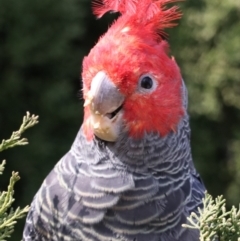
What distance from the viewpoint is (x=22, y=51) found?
7.60 ft

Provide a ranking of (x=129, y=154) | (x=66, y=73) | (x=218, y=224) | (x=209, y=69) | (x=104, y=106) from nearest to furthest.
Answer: (x=218, y=224), (x=104, y=106), (x=129, y=154), (x=66, y=73), (x=209, y=69)

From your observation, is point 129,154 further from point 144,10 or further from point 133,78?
point 144,10

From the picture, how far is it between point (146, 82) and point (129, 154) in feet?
0.57

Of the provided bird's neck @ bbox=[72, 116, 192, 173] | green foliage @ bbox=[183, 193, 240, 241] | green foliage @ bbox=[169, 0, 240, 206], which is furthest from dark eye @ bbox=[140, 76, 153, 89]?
green foliage @ bbox=[169, 0, 240, 206]

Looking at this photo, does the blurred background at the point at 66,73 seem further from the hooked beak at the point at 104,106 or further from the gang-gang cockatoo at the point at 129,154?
the hooked beak at the point at 104,106

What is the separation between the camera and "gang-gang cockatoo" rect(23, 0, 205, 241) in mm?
1100

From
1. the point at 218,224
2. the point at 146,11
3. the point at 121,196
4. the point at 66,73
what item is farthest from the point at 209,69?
the point at 218,224

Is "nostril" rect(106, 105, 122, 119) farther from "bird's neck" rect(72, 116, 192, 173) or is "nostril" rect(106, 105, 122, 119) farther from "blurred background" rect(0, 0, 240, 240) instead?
"blurred background" rect(0, 0, 240, 240)

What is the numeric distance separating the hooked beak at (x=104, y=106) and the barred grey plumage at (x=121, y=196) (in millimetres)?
51

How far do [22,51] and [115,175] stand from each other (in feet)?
4.33

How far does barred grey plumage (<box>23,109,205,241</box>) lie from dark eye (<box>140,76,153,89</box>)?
12 cm

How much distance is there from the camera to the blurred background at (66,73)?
2.35 meters

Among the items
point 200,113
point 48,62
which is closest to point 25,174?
point 48,62

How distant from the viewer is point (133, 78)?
3.56 ft
